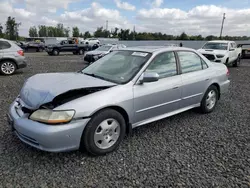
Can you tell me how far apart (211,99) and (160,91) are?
1.80 metres

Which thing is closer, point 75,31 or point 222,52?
point 222,52

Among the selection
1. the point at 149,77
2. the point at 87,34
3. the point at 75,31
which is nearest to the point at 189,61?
the point at 149,77

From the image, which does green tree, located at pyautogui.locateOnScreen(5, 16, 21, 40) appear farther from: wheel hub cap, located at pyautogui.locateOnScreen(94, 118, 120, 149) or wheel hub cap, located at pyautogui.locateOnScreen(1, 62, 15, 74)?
wheel hub cap, located at pyautogui.locateOnScreen(94, 118, 120, 149)

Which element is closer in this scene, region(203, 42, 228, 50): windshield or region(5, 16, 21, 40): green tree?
region(203, 42, 228, 50): windshield

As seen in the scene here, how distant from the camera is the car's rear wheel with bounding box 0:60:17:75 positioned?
8.65 metres

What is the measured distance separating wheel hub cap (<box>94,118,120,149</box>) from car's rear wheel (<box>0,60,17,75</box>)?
7.81m

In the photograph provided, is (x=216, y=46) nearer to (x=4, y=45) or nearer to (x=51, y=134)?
(x=4, y=45)

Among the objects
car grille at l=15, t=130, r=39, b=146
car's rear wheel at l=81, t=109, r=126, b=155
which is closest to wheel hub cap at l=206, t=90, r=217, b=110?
car's rear wheel at l=81, t=109, r=126, b=155

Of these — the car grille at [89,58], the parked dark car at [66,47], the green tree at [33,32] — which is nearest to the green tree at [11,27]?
the green tree at [33,32]

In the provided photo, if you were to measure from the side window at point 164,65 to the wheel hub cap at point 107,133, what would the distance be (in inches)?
42.5

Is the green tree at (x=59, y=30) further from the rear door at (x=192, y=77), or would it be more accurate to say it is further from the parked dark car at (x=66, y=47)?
the rear door at (x=192, y=77)

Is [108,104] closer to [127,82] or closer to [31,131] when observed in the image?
[127,82]

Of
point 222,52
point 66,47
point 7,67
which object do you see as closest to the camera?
point 7,67

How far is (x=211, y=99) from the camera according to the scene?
4.51 metres
